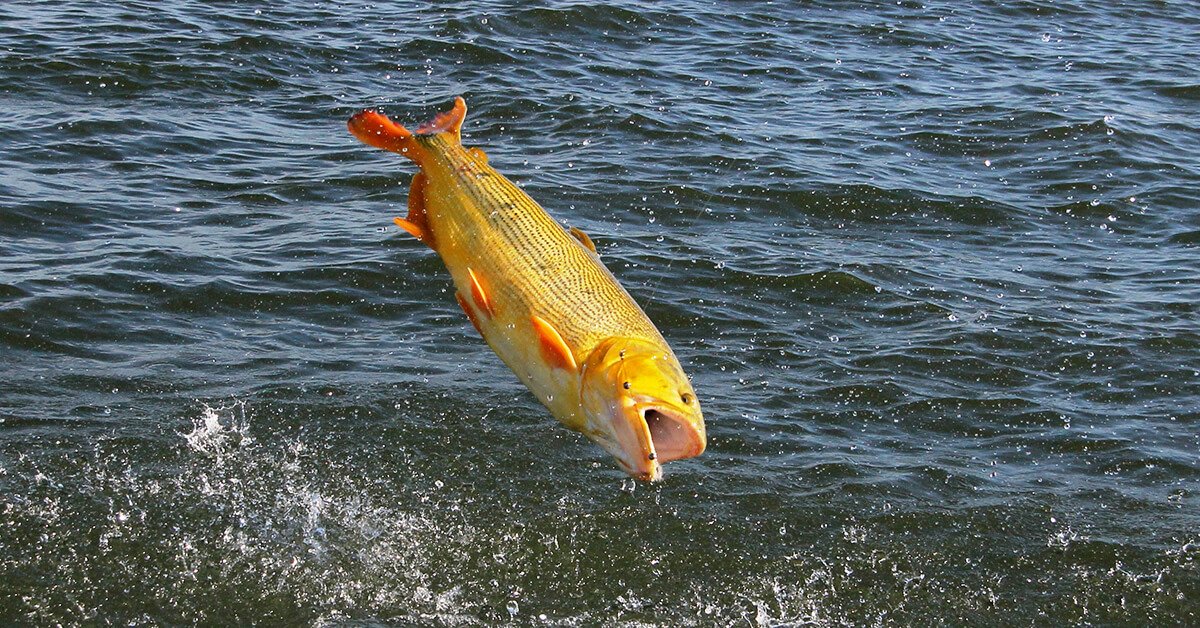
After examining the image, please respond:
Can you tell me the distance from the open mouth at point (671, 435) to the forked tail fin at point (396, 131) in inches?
58.9

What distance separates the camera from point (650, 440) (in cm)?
434

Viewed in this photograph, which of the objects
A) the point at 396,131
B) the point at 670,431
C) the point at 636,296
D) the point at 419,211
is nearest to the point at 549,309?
the point at 670,431

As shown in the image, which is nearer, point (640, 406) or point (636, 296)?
point (640, 406)

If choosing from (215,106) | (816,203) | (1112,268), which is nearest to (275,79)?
(215,106)

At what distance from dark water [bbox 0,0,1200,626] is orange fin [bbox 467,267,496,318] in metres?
2.46

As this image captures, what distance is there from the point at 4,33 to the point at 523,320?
12.1 m

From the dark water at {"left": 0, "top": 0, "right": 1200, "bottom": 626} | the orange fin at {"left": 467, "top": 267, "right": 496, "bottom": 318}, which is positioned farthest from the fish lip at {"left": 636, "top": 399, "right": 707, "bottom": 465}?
the dark water at {"left": 0, "top": 0, "right": 1200, "bottom": 626}

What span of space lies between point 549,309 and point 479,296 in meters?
0.25

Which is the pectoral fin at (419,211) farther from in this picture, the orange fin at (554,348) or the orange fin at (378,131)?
the orange fin at (554,348)

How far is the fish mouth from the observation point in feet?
14.3

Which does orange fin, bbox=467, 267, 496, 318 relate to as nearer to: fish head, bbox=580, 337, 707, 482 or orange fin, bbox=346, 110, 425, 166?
fish head, bbox=580, 337, 707, 482

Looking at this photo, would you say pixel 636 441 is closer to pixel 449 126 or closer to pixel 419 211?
pixel 419 211

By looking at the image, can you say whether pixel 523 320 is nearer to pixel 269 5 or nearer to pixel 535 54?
pixel 535 54

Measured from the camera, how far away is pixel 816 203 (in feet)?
41.1
